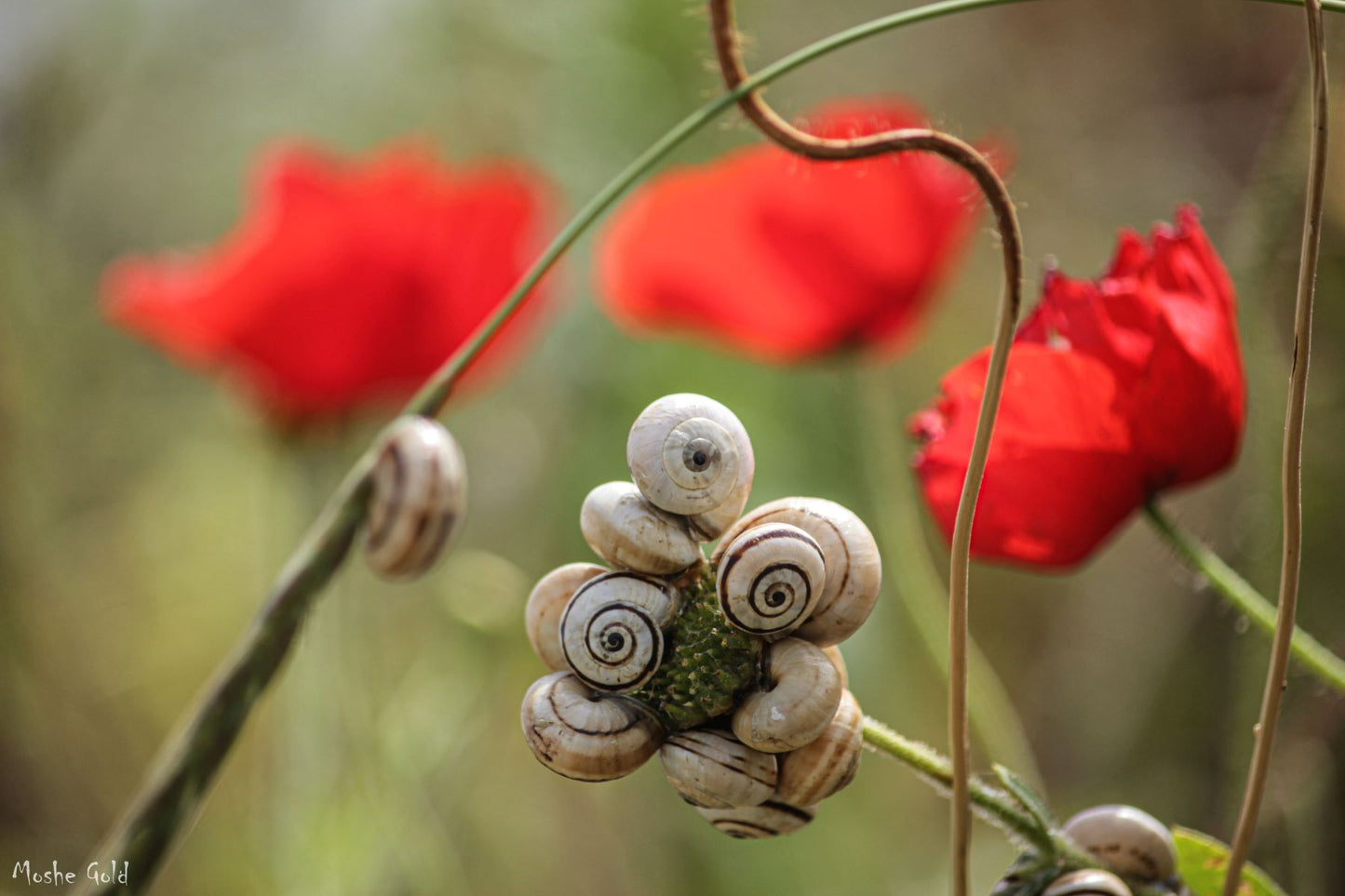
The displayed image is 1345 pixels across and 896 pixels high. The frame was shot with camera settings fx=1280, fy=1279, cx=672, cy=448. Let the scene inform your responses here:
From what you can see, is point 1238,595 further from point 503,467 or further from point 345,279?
point 503,467

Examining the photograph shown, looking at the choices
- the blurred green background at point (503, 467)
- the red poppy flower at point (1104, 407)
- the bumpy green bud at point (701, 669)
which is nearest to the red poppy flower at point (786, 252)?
the blurred green background at point (503, 467)

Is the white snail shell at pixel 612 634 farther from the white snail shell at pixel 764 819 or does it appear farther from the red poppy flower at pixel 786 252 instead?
the red poppy flower at pixel 786 252

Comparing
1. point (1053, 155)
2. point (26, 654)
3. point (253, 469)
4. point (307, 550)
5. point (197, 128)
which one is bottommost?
point (26, 654)

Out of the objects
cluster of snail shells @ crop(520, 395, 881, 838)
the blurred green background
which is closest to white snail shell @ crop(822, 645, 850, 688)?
cluster of snail shells @ crop(520, 395, 881, 838)

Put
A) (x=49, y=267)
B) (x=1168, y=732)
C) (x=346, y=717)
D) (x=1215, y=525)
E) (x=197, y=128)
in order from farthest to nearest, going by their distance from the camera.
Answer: (x=197, y=128), (x=49, y=267), (x=1215, y=525), (x=1168, y=732), (x=346, y=717)

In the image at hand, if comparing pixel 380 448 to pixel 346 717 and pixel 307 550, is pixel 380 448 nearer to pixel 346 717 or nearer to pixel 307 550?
pixel 307 550

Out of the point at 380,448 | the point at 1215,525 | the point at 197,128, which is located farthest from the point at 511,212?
the point at 197,128

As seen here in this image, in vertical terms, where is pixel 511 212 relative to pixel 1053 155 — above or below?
below
